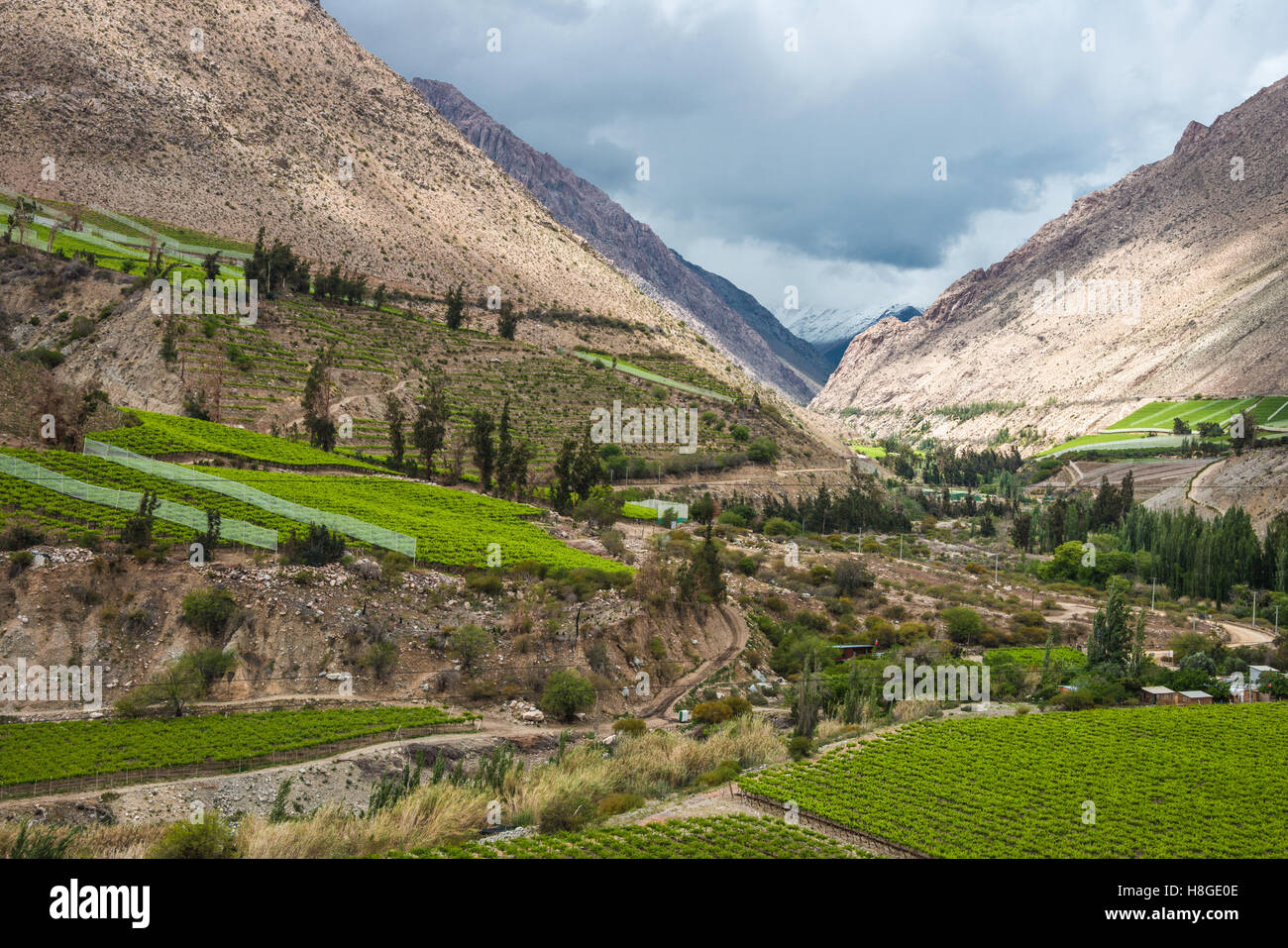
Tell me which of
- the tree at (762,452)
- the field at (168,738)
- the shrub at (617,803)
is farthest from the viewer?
the tree at (762,452)

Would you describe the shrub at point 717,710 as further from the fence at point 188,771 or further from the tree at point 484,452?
the tree at point 484,452

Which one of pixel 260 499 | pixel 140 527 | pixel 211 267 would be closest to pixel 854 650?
pixel 260 499

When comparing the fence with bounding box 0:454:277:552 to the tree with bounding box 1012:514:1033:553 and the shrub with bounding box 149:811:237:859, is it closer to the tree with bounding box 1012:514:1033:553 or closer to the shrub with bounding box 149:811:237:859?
the shrub with bounding box 149:811:237:859

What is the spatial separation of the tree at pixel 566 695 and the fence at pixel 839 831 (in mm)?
8517

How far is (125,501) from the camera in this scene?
1373 inches

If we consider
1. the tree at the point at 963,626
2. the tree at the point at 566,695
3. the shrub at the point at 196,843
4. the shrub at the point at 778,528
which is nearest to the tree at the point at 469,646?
the tree at the point at 566,695

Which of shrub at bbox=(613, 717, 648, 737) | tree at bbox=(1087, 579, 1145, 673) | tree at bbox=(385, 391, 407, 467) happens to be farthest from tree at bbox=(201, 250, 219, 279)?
tree at bbox=(1087, 579, 1145, 673)

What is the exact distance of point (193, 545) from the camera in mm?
33125

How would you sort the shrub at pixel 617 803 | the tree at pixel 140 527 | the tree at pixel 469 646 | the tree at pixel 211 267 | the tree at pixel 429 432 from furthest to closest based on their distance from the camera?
the tree at pixel 211 267
the tree at pixel 429 432
the tree at pixel 469 646
the tree at pixel 140 527
the shrub at pixel 617 803

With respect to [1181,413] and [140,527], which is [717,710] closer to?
[140,527]

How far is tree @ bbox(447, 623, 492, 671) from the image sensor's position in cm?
3250

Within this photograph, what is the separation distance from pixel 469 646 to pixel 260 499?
12764 millimetres

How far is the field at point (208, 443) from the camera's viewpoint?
4378 centimetres
